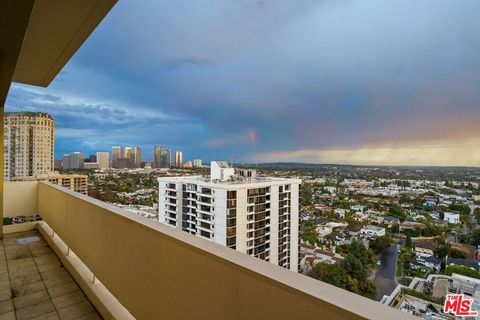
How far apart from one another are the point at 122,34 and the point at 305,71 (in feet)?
17.8

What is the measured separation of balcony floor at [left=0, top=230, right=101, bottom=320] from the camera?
6.88ft

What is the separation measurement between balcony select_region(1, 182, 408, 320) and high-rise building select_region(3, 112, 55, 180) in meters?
2.38

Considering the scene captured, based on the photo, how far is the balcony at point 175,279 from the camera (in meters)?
0.74

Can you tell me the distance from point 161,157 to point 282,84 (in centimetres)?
655

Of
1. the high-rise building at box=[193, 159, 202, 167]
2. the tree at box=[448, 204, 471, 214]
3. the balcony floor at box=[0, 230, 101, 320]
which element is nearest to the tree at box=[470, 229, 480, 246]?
the tree at box=[448, 204, 471, 214]

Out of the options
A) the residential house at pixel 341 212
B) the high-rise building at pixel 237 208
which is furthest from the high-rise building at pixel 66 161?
the residential house at pixel 341 212

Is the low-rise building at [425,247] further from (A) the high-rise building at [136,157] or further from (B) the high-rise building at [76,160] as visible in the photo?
(B) the high-rise building at [76,160]

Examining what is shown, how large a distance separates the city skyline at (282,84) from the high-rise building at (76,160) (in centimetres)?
21

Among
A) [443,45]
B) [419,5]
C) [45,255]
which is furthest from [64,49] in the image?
[419,5]

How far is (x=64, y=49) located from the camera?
9.27 ft

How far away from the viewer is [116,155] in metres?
4.85

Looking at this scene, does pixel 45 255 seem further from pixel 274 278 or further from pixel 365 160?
pixel 365 160

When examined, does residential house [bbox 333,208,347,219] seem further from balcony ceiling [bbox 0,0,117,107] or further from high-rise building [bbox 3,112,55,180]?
high-rise building [bbox 3,112,55,180]

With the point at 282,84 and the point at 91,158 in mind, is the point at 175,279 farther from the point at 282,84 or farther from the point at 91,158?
the point at 282,84
